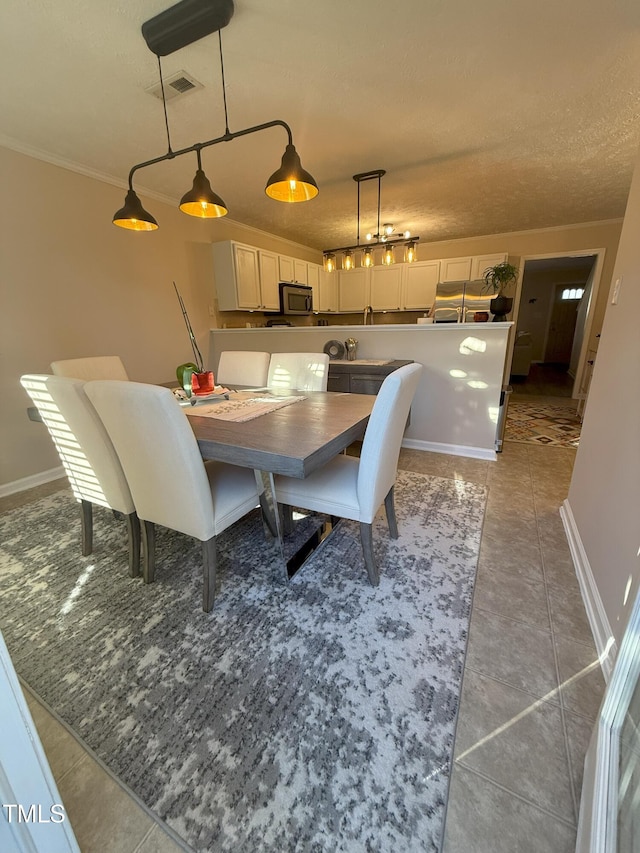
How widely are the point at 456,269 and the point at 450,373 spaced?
268 centimetres

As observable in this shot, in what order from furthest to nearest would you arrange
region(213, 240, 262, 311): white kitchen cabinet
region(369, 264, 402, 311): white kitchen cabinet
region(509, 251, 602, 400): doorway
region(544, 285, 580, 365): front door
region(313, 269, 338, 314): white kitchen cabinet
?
region(544, 285, 580, 365): front door < region(509, 251, 602, 400): doorway < region(313, 269, 338, 314): white kitchen cabinet < region(369, 264, 402, 311): white kitchen cabinet < region(213, 240, 262, 311): white kitchen cabinet

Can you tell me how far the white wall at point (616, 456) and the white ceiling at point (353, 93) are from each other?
0.84m

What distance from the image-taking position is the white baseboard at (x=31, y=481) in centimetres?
255

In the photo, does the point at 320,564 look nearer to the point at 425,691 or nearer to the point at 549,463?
the point at 425,691

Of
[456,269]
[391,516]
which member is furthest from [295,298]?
[391,516]

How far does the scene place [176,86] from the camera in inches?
73.5

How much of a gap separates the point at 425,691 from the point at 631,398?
132 cm

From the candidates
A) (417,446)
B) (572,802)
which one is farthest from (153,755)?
(417,446)

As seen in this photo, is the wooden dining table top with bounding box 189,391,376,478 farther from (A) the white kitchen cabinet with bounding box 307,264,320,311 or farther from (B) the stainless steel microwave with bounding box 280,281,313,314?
(A) the white kitchen cabinet with bounding box 307,264,320,311

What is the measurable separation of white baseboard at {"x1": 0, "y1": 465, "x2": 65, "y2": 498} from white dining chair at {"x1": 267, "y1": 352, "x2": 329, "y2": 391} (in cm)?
198

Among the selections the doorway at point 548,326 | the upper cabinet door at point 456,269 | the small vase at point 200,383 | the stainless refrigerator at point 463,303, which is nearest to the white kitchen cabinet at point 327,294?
the upper cabinet door at point 456,269

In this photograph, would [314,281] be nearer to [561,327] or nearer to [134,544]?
[134,544]

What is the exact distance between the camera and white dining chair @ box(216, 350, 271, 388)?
8.67 feet

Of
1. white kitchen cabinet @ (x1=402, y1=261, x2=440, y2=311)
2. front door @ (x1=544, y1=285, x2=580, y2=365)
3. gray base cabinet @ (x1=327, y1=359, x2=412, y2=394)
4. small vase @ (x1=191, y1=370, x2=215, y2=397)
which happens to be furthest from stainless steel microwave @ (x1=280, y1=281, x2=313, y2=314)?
front door @ (x1=544, y1=285, x2=580, y2=365)
